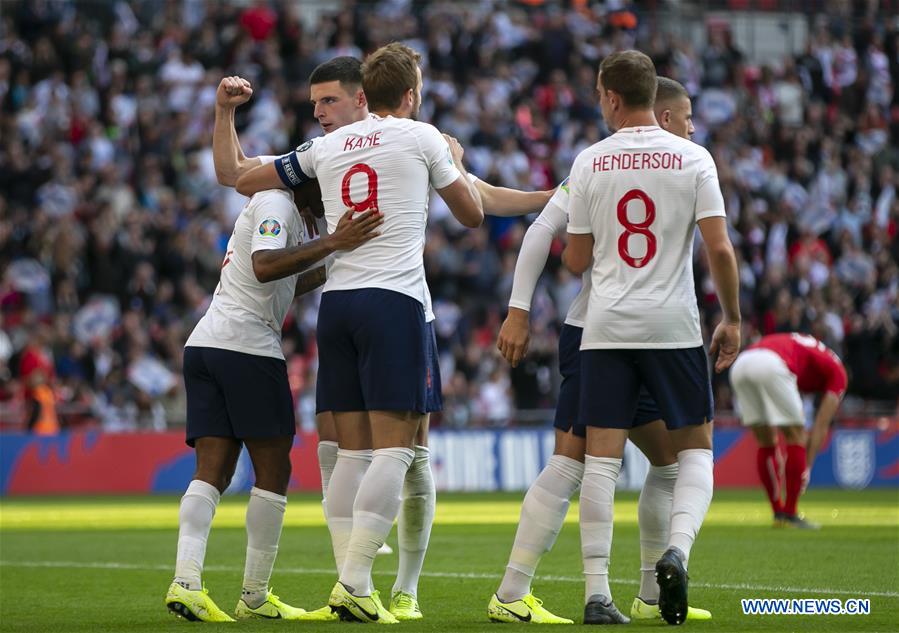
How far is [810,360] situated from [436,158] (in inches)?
302

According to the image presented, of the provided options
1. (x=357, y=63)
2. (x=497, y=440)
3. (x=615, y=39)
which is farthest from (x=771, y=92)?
(x=357, y=63)

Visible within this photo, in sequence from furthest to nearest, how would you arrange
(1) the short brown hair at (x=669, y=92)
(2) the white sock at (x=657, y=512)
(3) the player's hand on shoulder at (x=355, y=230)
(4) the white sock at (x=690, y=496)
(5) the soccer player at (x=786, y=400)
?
(5) the soccer player at (x=786, y=400) < (1) the short brown hair at (x=669, y=92) < (2) the white sock at (x=657, y=512) < (3) the player's hand on shoulder at (x=355, y=230) < (4) the white sock at (x=690, y=496)

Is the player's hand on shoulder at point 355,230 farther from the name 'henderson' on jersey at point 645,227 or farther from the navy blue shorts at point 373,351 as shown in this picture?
the name 'henderson' on jersey at point 645,227

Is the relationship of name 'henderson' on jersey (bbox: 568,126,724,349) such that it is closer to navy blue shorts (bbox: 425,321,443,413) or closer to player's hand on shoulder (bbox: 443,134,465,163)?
navy blue shorts (bbox: 425,321,443,413)

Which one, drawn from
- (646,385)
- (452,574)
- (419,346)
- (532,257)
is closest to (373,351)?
(419,346)

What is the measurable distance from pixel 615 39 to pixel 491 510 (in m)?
13.4

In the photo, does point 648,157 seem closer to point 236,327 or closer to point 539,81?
point 236,327

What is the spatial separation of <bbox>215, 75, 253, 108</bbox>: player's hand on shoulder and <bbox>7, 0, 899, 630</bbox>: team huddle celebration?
0.08 ft

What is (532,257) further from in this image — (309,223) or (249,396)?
(249,396)

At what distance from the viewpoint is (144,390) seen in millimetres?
20547

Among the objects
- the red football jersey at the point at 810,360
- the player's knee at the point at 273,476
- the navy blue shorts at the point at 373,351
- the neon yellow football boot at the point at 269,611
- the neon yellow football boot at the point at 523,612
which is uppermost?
the navy blue shorts at the point at 373,351

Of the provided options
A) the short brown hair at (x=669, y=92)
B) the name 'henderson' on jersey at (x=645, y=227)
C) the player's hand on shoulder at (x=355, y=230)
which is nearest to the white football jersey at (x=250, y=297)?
the player's hand on shoulder at (x=355, y=230)

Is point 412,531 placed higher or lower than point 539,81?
lower

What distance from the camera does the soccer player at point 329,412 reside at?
7109mm
